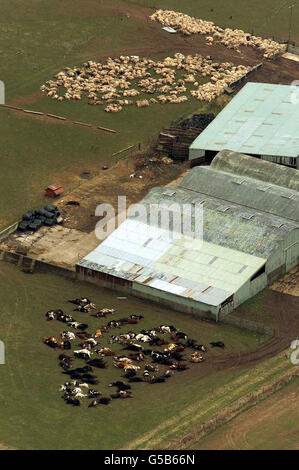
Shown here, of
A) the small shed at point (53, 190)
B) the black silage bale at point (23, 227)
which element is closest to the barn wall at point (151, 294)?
the black silage bale at point (23, 227)

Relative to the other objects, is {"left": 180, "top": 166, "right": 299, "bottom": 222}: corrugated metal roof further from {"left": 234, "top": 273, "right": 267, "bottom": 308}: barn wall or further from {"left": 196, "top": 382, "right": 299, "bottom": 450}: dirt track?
{"left": 196, "top": 382, "right": 299, "bottom": 450}: dirt track

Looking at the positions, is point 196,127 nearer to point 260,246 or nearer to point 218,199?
point 218,199

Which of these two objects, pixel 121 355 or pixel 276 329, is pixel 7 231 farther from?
pixel 276 329

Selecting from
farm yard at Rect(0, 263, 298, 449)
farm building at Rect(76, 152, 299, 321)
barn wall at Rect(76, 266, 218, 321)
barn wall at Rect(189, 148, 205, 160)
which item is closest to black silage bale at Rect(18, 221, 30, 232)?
farm yard at Rect(0, 263, 298, 449)

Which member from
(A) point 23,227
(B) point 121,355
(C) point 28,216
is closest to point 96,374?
(B) point 121,355

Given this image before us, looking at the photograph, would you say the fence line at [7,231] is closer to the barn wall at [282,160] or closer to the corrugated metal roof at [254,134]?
the corrugated metal roof at [254,134]
